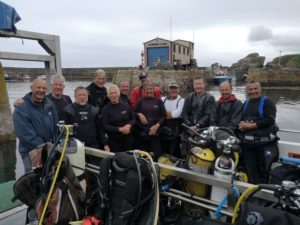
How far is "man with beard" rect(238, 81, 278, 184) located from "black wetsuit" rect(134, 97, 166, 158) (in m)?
1.07

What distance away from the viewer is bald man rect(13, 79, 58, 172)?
2842mm

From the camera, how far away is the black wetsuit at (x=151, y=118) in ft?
12.3

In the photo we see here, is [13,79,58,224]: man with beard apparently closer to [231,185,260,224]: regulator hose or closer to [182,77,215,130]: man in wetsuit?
[182,77,215,130]: man in wetsuit

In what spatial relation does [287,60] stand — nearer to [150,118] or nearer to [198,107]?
[198,107]

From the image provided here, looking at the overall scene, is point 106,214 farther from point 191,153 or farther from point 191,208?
point 191,153

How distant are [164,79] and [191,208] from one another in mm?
24689

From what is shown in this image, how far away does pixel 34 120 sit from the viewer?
9.64ft

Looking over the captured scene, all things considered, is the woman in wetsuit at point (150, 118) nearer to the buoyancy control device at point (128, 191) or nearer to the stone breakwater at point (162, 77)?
the buoyancy control device at point (128, 191)

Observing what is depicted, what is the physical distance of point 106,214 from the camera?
2.23m

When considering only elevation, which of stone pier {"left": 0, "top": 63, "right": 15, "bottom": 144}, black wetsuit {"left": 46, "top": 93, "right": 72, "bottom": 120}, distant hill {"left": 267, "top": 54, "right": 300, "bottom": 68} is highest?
distant hill {"left": 267, "top": 54, "right": 300, "bottom": 68}

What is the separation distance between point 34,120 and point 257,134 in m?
2.51

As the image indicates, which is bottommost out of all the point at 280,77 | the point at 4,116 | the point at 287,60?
the point at 4,116

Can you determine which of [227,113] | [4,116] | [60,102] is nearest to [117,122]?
[60,102]

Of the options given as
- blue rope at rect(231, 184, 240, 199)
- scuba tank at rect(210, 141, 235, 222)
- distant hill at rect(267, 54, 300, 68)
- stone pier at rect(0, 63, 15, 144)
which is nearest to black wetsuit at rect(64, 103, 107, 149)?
scuba tank at rect(210, 141, 235, 222)
